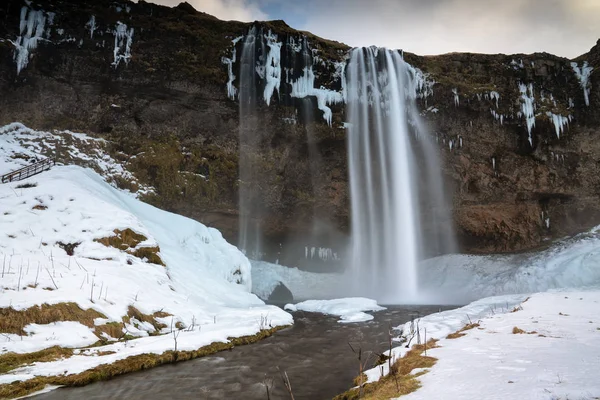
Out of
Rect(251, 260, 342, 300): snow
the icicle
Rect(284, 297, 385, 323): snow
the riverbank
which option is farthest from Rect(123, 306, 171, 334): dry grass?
the icicle

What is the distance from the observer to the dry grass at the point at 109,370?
568 centimetres

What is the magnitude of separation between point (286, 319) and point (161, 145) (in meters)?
19.8

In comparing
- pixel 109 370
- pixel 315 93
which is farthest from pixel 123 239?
pixel 315 93

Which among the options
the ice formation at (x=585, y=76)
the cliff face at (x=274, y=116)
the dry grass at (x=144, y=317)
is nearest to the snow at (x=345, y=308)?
the dry grass at (x=144, y=317)

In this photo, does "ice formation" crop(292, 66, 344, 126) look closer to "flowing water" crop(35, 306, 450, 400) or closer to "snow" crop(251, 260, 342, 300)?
"snow" crop(251, 260, 342, 300)

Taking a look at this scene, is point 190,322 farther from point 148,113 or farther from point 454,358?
point 148,113

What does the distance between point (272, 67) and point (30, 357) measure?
86.7ft

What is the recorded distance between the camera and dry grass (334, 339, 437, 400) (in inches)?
169

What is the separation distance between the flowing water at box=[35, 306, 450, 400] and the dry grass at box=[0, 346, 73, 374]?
134 cm

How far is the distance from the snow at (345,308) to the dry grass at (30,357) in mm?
Answer: 11082

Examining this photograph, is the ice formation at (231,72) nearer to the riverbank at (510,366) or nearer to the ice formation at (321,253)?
the ice formation at (321,253)

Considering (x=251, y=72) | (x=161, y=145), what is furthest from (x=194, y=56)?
(x=161, y=145)

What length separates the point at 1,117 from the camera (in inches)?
991

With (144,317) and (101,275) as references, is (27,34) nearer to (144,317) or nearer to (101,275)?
(101,275)
